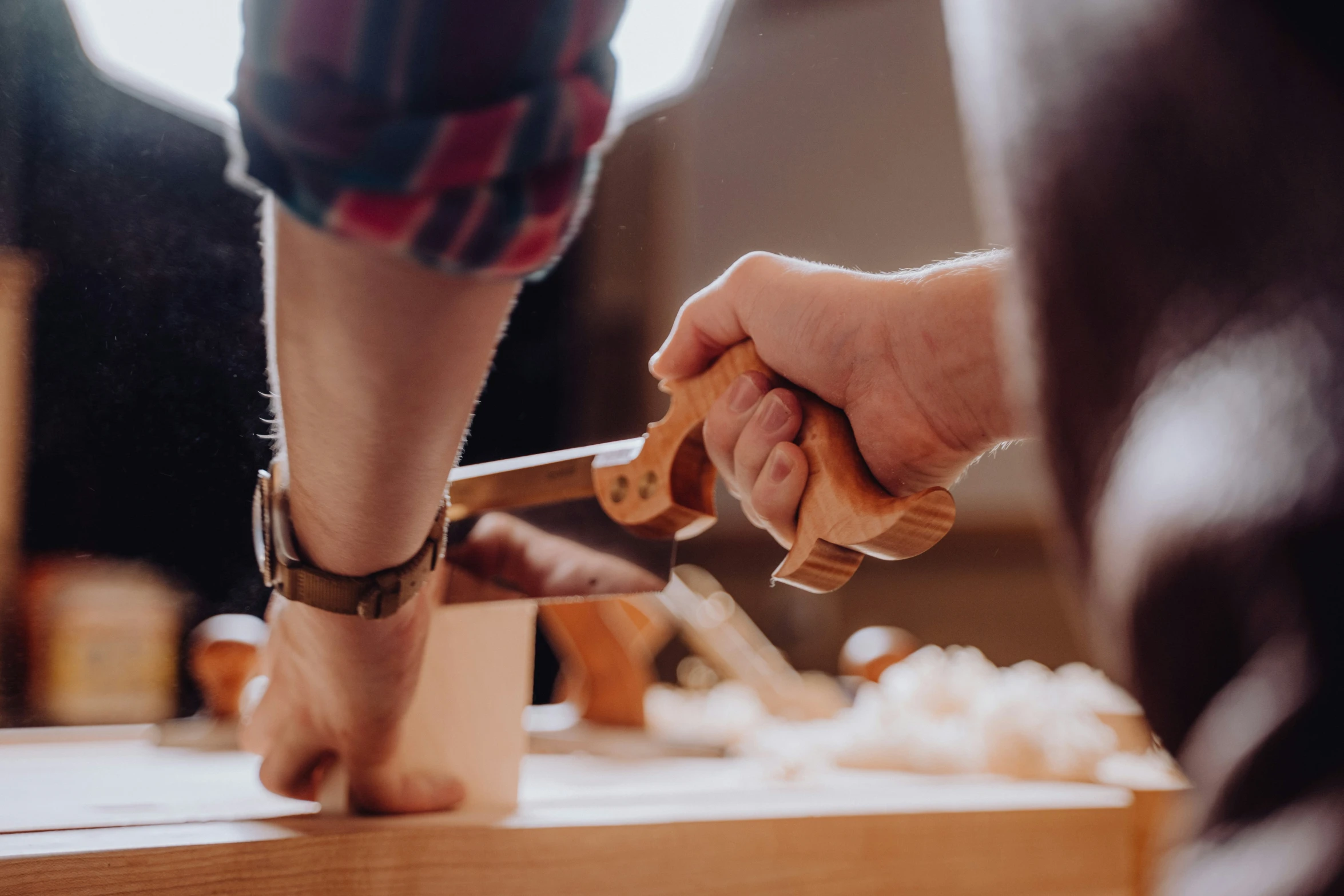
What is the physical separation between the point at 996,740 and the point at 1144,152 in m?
0.64

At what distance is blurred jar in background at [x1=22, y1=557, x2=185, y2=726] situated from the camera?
1.69ft

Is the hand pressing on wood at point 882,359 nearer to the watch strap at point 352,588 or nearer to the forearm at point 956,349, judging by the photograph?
the forearm at point 956,349

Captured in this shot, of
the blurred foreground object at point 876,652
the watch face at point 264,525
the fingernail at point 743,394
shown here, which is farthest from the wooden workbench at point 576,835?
the blurred foreground object at point 876,652

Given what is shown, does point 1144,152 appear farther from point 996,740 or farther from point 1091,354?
point 996,740

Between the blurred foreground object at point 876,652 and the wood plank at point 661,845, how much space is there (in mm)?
339

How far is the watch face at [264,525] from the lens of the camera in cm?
42

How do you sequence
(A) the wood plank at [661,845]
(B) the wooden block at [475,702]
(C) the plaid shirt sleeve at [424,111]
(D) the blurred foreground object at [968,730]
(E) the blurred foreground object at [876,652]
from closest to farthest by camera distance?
1. (C) the plaid shirt sleeve at [424,111]
2. (A) the wood plank at [661,845]
3. (B) the wooden block at [475,702]
4. (D) the blurred foreground object at [968,730]
5. (E) the blurred foreground object at [876,652]

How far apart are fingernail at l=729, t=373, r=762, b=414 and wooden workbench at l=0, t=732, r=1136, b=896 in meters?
0.21

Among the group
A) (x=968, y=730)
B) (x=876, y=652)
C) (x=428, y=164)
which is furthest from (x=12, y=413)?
(x=876, y=652)

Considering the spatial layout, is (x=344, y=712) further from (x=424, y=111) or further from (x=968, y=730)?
(x=968, y=730)

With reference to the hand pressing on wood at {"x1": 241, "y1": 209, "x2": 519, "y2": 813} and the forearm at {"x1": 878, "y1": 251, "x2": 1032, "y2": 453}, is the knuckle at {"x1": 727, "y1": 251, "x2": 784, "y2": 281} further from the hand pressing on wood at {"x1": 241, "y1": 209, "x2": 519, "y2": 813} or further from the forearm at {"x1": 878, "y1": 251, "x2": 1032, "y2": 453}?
the hand pressing on wood at {"x1": 241, "y1": 209, "x2": 519, "y2": 813}

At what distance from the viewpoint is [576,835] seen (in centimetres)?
48

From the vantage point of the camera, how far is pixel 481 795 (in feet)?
1.70

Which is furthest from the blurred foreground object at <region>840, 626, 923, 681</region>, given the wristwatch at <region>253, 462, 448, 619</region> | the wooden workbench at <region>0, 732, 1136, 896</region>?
the wristwatch at <region>253, 462, 448, 619</region>
